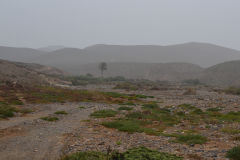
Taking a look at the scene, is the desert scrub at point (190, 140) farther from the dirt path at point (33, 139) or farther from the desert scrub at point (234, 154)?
the dirt path at point (33, 139)

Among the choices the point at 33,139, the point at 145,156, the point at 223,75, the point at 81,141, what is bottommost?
the point at 33,139

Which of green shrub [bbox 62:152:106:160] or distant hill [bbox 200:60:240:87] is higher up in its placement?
distant hill [bbox 200:60:240:87]

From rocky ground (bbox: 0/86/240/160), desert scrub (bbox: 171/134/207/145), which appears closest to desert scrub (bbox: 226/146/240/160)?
rocky ground (bbox: 0/86/240/160)

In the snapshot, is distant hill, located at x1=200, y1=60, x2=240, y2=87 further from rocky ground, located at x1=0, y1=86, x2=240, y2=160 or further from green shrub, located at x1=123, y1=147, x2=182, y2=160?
green shrub, located at x1=123, y1=147, x2=182, y2=160

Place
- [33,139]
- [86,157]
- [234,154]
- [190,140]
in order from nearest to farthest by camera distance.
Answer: [86,157]
[234,154]
[190,140]
[33,139]

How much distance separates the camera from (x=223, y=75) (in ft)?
289

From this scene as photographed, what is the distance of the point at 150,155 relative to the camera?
294 inches

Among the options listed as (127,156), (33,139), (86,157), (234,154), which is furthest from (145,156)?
(33,139)

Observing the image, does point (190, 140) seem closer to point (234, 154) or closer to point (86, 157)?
point (234, 154)

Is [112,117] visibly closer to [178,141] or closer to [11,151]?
[178,141]

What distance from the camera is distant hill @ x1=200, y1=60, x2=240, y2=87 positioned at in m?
82.3

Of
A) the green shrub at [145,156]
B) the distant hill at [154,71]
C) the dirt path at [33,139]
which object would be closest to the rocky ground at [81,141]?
the dirt path at [33,139]

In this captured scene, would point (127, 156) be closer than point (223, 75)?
Yes

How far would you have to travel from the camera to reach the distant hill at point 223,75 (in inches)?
3242
